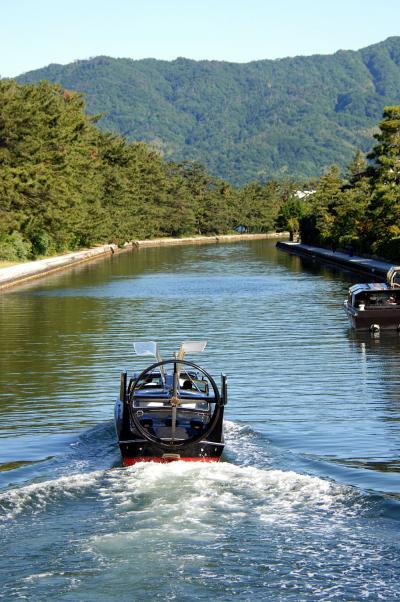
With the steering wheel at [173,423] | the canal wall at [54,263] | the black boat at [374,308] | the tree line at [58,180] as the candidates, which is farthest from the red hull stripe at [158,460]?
the tree line at [58,180]

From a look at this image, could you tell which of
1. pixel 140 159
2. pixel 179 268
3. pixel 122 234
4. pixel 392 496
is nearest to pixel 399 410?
pixel 392 496

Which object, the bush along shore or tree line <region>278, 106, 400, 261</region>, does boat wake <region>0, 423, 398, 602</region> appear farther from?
the bush along shore

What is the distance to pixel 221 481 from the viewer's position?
58.1ft

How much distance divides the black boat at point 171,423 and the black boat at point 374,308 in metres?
23.4

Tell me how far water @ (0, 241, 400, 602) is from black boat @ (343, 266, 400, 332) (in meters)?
1.06

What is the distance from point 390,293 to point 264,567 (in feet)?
105

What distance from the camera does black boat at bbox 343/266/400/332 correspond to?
143 ft

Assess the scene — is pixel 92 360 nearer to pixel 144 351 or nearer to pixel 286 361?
pixel 286 361

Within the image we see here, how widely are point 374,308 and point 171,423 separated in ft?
84.1

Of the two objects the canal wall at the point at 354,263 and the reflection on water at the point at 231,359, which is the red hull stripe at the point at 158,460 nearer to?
the reflection on water at the point at 231,359

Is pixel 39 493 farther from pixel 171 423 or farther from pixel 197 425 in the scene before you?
pixel 197 425

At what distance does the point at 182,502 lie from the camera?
1639 cm

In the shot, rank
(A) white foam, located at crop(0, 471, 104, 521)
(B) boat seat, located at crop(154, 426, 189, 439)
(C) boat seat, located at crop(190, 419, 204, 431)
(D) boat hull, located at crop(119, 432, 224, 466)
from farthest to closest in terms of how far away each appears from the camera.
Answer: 1. (C) boat seat, located at crop(190, 419, 204, 431)
2. (B) boat seat, located at crop(154, 426, 189, 439)
3. (D) boat hull, located at crop(119, 432, 224, 466)
4. (A) white foam, located at crop(0, 471, 104, 521)

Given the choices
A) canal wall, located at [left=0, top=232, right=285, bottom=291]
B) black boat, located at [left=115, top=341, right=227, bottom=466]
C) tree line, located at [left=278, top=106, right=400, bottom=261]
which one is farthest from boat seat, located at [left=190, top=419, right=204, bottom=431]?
tree line, located at [left=278, top=106, right=400, bottom=261]
